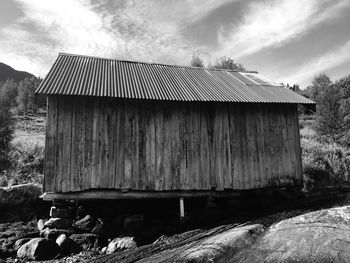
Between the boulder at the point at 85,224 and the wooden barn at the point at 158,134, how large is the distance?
1.37 metres

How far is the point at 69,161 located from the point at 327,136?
21628 mm

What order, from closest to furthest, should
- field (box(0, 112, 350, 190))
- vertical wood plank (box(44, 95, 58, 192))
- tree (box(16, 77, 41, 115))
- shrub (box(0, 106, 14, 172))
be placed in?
vertical wood plank (box(44, 95, 58, 192)), field (box(0, 112, 350, 190)), shrub (box(0, 106, 14, 172)), tree (box(16, 77, 41, 115))

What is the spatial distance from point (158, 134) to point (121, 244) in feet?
11.5

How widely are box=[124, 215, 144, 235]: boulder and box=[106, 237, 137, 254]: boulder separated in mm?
611

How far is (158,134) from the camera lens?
986cm

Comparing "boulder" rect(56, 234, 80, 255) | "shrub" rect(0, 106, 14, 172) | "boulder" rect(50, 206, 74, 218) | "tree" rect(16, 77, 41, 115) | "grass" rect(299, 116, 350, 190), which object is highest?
"tree" rect(16, 77, 41, 115)

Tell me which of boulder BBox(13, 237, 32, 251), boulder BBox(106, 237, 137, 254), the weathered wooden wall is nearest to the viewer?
boulder BBox(106, 237, 137, 254)

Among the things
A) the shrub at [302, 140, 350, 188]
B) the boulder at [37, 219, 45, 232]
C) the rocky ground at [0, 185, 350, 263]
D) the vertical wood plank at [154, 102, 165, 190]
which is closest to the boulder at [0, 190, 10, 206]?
the rocky ground at [0, 185, 350, 263]

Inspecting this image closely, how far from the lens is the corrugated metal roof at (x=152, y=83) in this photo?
9.16 meters

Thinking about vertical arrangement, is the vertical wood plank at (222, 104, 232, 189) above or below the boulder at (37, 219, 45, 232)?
above

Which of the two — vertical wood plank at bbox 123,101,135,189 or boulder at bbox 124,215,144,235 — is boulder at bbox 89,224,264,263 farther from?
vertical wood plank at bbox 123,101,135,189

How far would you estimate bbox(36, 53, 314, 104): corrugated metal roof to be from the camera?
9.16 m

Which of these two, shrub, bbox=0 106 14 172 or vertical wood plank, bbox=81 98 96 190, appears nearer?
vertical wood plank, bbox=81 98 96 190

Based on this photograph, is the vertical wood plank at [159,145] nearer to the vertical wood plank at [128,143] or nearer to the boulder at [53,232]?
the vertical wood plank at [128,143]
